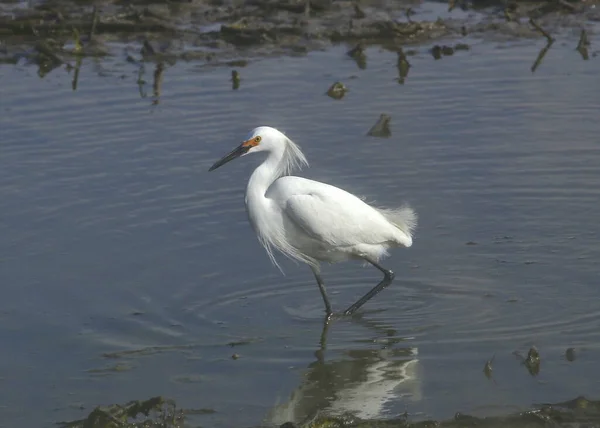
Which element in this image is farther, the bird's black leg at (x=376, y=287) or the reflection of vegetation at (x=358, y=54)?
the reflection of vegetation at (x=358, y=54)

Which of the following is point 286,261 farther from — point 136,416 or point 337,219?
point 136,416

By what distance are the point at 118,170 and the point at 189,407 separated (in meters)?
4.86

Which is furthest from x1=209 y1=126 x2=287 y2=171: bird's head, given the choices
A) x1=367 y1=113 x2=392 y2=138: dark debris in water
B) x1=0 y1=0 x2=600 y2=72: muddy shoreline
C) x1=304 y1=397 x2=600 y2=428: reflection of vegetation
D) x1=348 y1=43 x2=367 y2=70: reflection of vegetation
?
x1=0 y1=0 x2=600 y2=72: muddy shoreline

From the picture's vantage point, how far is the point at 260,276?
8734 millimetres

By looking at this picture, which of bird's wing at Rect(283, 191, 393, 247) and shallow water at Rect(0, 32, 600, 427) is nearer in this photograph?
shallow water at Rect(0, 32, 600, 427)

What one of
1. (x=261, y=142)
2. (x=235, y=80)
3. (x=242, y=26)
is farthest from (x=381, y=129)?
(x=242, y=26)

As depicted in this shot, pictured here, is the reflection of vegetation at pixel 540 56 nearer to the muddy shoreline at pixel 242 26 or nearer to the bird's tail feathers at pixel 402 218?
the muddy shoreline at pixel 242 26

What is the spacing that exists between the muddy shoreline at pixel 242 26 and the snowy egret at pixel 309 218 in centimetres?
695

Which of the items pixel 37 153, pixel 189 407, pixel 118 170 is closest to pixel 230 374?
pixel 189 407

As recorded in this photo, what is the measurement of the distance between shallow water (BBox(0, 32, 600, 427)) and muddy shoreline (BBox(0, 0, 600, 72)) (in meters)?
1.19

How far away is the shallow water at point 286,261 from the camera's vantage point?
22.6 feet

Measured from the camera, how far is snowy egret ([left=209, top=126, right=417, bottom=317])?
7996 millimetres

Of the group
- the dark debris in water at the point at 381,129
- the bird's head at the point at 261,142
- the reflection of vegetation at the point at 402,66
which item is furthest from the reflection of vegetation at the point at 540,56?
the bird's head at the point at 261,142

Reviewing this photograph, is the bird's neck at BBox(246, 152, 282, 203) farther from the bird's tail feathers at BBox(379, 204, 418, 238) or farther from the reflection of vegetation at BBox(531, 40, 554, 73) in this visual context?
the reflection of vegetation at BBox(531, 40, 554, 73)
